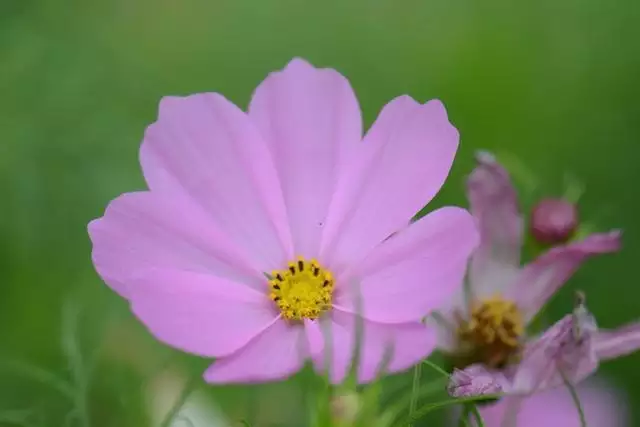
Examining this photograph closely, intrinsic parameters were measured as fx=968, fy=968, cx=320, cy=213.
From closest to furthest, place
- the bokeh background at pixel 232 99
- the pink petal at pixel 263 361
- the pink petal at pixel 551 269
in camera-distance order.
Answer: the pink petal at pixel 263 361
the pink petal at pixel 551 269
the bokeh background at pixel 232 99

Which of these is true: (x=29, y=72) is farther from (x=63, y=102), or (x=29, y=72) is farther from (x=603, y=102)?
(x=603, y=102)

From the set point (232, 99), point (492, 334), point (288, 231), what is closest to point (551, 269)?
point (492, 334)

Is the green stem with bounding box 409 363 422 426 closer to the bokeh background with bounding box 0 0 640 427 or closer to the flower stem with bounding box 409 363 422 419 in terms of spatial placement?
the flower stem with bounding box 409 363 422 419

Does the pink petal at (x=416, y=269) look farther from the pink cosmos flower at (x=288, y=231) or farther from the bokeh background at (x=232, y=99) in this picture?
the bokeh background at (x=232, y=99)

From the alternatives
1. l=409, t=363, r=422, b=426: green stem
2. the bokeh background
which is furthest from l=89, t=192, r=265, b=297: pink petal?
the bokeh background

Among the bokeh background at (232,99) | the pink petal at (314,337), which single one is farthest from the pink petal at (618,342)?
the bokeh background at (232,99)

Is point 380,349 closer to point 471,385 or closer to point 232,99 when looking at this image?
point 471,385
